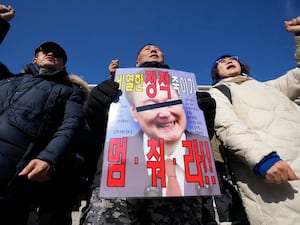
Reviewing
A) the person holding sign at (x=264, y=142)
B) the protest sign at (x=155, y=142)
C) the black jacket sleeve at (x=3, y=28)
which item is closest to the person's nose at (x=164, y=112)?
the protest sign at (x=155, y=142)

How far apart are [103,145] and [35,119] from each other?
0.41 m

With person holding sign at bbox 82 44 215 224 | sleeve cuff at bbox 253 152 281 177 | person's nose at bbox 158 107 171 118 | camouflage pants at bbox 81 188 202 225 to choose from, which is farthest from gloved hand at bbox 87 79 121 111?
sleeve cuff at bbox 253 152 281 177

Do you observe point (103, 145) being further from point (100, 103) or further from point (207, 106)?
point (207, 106)

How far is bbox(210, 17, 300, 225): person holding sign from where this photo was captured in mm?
990

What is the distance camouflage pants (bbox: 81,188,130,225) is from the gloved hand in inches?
15.5

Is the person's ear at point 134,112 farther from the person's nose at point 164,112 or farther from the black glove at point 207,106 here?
the black glove at point 207,106

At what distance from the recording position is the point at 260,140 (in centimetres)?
107

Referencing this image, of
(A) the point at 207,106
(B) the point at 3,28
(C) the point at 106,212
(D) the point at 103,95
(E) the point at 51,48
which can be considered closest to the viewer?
(C) the point at 106,212

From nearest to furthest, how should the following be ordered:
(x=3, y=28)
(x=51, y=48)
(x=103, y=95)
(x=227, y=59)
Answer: (x=103, y=95), (x=3, y=28), (x=51, y=48), (x=227, y=59)

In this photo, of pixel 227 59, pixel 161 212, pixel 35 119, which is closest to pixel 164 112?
pixel 161 212

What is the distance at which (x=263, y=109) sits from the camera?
1.27 metres

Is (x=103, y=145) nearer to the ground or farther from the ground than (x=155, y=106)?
nearer to the ground

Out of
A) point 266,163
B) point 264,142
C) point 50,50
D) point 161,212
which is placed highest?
point 50,50

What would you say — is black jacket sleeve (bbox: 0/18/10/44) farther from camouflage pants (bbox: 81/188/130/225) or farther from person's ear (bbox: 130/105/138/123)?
camouflage pants (bbox: 81/188/130/225)
